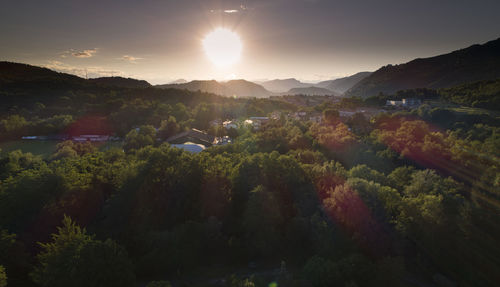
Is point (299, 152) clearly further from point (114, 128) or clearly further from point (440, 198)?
point (114, 128)

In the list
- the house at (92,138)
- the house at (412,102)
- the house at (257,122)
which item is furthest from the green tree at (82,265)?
the house at (412,102)

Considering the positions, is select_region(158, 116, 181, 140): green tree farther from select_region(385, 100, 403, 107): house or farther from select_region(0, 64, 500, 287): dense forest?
select_region(385, 100, 403, 107): house

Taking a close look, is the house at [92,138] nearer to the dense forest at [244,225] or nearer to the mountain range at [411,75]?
the dense forest at [244,225]

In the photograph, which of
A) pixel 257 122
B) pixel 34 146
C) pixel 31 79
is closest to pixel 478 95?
pixel 257 122

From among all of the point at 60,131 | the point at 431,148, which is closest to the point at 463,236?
the point at 431,148

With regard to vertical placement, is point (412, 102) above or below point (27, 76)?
below

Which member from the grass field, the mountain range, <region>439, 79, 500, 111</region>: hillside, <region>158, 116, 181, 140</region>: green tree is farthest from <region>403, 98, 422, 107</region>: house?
the grass field

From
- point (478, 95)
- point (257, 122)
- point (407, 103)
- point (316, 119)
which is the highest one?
point (478, 95)

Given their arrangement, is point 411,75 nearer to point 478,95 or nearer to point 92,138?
point 478,95
